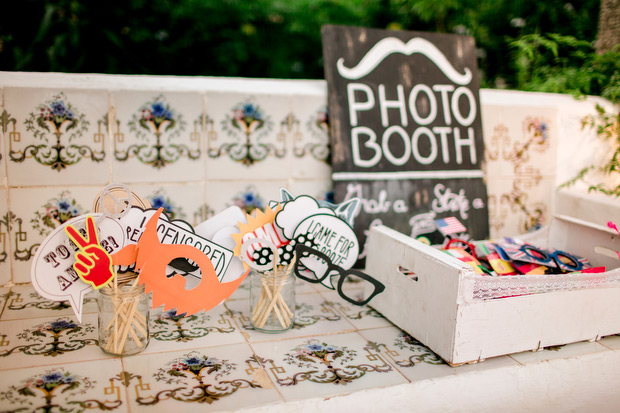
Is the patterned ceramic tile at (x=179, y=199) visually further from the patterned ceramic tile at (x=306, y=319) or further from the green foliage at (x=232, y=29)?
the green foliage at (x=232, y=29)

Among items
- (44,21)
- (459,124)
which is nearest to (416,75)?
(459,124)

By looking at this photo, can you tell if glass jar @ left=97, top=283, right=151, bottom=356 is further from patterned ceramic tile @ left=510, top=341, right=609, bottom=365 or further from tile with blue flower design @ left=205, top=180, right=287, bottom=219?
patterned ceramic tile @ left=510, top=341, right=609, bottom=365

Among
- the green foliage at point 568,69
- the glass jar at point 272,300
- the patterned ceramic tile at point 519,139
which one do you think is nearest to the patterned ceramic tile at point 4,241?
the glass jar at point 272,300

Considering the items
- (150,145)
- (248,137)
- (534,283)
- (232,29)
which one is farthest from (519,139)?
(232,29)

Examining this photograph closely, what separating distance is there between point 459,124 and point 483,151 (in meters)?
0.13

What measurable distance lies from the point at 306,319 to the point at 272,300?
0.51 ft

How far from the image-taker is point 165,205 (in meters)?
1.36

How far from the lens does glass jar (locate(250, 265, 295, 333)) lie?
104 centimetres

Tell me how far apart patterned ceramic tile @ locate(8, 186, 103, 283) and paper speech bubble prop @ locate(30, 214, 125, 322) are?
0.47 m

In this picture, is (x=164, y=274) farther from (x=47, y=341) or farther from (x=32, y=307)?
(x=32, y=307)

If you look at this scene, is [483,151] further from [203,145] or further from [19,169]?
[19,169]

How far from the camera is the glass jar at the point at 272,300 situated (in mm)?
1038

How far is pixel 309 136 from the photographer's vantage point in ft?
4.82

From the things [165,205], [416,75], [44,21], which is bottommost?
[165,205]
